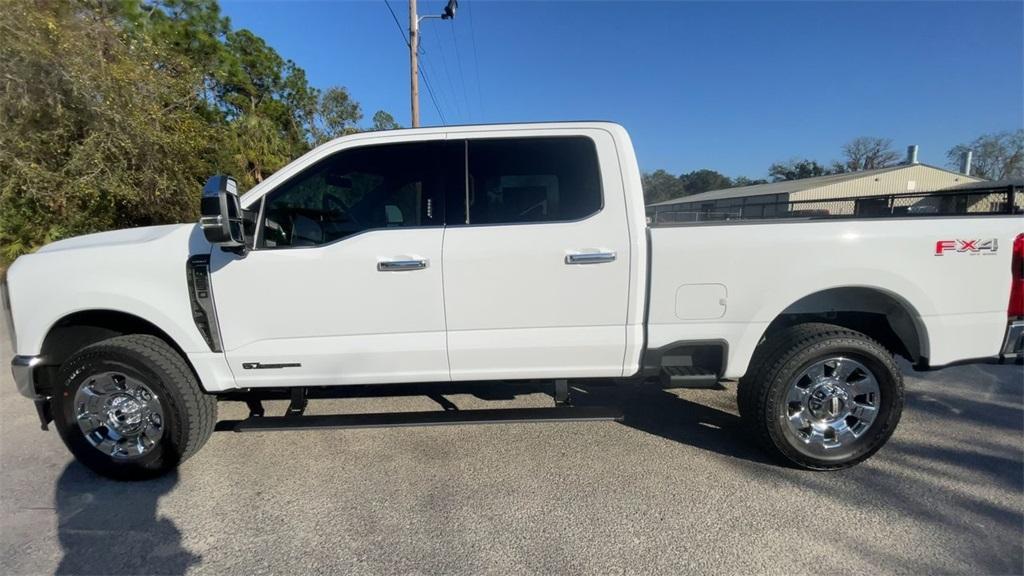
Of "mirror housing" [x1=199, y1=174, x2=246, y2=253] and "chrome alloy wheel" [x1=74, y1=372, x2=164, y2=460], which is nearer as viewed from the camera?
"mirror housing" [x1=199, y1=174, x2=246, y2=253]

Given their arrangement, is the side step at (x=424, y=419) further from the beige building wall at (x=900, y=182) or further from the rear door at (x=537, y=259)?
the beige building wall at (x=900, y=182)

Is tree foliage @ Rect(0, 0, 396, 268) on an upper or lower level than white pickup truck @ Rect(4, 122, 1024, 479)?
upper

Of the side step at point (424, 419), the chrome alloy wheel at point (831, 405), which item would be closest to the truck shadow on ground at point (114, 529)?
the side step at point (424, 419)

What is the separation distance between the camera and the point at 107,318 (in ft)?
9.51

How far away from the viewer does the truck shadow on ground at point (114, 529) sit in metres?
2.12

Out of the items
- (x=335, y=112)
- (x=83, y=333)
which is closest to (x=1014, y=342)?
(x=83, y=333)

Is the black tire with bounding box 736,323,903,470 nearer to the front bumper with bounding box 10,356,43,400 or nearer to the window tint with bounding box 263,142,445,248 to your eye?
the window tint with bounding box 263,142,445,248

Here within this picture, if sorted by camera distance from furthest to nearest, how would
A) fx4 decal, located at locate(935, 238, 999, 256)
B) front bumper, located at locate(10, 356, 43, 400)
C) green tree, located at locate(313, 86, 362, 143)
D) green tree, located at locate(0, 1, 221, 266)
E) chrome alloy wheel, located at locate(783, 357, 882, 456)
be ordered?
green tree, located at locate(313, 86, 362, 143), green tree, located at locate(0, 1, 221, 266), chrome alloy wheel, located at locate(783, 357, 882, 456), front bumper, located at locate(10, 356, 43, 400), fx4 decal, located at locate(935, 238, 999, 256)

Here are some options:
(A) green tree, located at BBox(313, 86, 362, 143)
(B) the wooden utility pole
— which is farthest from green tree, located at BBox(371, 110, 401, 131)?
(B) the wooden utility pole

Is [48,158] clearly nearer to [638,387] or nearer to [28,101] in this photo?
[28,101]

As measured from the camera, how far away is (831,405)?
2832 mm

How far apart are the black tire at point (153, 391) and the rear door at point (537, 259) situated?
5.29ft

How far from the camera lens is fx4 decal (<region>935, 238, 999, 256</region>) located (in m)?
2.56

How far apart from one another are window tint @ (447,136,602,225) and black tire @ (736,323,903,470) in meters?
1.45
